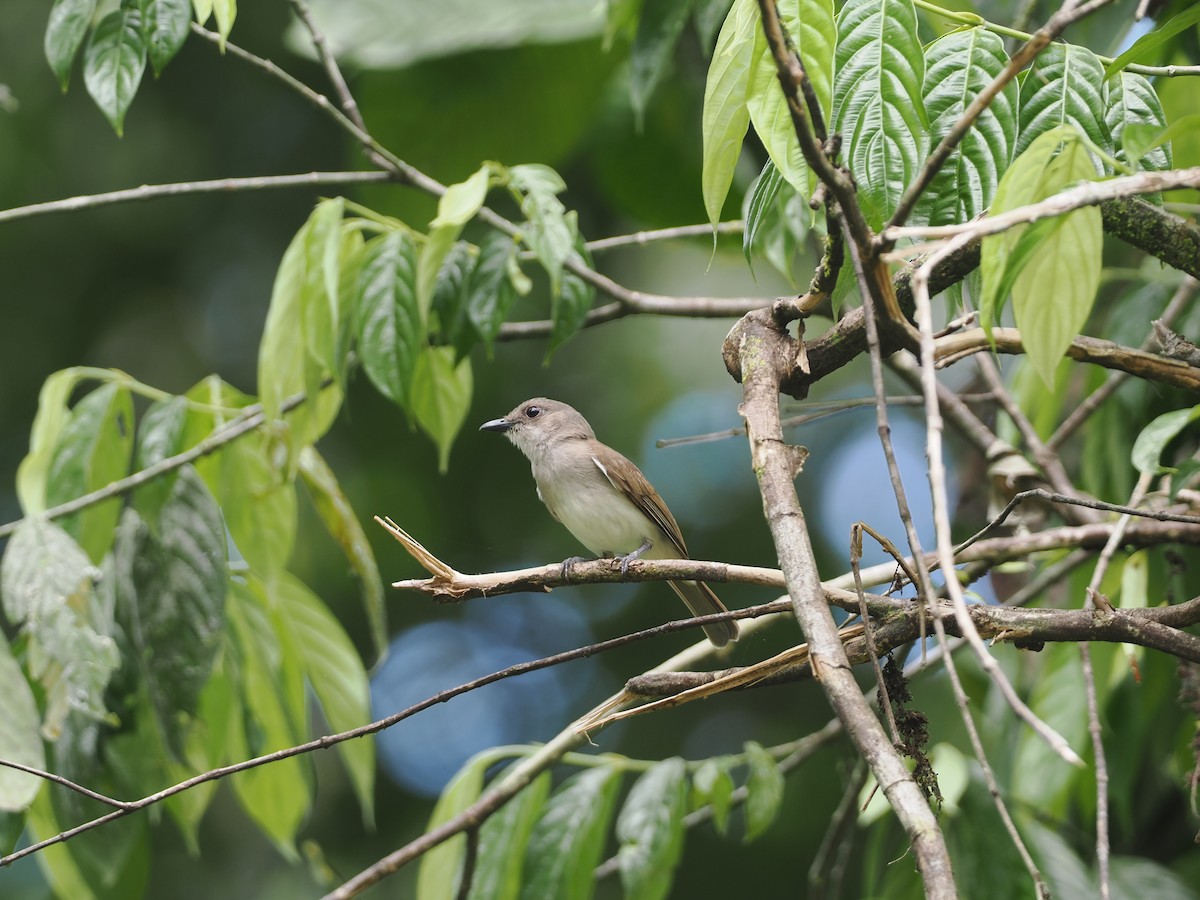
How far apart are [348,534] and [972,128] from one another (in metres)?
2.03

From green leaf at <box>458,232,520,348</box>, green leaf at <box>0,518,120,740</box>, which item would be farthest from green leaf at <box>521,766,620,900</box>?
green leaf at <box>458,232,520,348</box>

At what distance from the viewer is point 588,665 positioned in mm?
8336

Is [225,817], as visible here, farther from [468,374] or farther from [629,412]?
[468,374]

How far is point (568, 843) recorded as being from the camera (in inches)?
131

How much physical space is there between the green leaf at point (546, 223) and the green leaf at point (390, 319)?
0.35 m

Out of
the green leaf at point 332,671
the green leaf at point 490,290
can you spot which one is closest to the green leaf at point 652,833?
the green leaf at point 332,671

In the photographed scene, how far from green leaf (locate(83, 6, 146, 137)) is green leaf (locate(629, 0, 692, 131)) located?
1507 mm

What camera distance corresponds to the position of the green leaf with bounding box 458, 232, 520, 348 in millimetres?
3146

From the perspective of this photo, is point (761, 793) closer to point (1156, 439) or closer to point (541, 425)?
point (1156, 439)

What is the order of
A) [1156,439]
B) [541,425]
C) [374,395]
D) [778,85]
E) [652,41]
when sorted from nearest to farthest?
[778,85], [1156,439], [652,41], [541,425], [374,395]

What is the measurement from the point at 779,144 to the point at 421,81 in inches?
130

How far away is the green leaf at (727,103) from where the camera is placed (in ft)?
6.79

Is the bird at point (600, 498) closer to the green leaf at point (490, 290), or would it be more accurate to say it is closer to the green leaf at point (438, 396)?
the green leaf at point (438, 396)

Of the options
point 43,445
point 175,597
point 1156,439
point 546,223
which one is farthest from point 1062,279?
point 43,445
